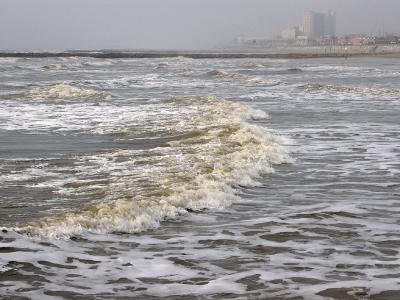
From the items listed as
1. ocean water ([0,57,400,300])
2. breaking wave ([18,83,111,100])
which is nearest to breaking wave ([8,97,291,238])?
ocean water ([0,57,400,300])

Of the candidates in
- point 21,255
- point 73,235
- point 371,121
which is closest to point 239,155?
point 73,235

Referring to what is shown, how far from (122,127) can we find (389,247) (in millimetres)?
11475

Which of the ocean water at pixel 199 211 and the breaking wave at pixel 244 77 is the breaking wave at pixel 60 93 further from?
the breaking wave at pixel 244 77

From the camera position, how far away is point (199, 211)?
8.30 m

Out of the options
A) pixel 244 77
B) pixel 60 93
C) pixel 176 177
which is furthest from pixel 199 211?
pixel 244 77

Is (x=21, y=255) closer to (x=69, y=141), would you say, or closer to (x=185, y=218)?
(x=185, y=218)

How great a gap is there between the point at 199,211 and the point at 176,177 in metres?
1.73

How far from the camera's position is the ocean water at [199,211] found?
18.3ft

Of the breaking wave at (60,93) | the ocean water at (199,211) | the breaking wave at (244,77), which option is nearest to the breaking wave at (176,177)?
the ocean water at (199,211)

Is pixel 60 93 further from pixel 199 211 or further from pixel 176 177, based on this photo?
pixel 199 211

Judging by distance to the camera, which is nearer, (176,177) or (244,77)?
(176,177)

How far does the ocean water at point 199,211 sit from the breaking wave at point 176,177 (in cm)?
3

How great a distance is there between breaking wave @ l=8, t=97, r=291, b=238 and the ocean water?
0.03 meters

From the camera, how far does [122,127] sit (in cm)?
1712
